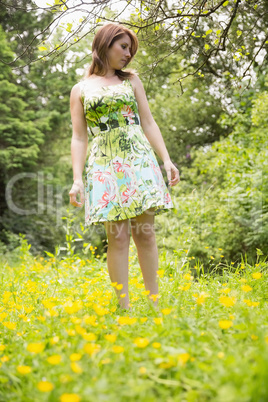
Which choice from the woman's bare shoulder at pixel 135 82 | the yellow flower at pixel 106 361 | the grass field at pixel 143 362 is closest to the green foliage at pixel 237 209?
the woman's bare shoulder at pixel 135 82

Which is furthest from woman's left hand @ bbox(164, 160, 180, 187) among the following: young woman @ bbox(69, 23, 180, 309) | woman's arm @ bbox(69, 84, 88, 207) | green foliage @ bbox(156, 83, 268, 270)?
green foliage @ bbox(156, 83, 268, 270)

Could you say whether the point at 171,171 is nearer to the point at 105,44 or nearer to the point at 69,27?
the point at 105,44

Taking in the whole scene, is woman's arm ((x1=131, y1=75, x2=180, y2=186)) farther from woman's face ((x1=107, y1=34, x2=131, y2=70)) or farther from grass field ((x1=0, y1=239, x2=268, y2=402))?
grass field ((x1=0, y1=239, x2=268, y2=402))

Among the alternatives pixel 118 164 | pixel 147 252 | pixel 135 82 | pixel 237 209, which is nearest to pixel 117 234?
pixel 147 252

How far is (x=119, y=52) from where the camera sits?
6.67ft

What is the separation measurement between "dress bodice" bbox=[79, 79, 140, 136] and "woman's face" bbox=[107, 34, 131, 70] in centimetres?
13

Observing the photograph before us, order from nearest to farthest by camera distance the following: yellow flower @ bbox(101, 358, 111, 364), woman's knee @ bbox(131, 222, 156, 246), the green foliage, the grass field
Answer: the grass field < yellow flower @ bbox(101, 358, 111, 364) < woman's knee @ bbox(131, 222, 156, 246) < the green foliage

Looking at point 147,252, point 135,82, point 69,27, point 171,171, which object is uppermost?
point 69,27

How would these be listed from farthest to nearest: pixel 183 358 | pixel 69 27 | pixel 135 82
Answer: pixel 69 27, pixel 135 82, pixel 183 358

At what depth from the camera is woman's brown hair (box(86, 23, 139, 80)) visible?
2.01m

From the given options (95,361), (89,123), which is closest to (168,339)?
(95,361)

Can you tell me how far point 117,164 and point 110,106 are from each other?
0.31 metres

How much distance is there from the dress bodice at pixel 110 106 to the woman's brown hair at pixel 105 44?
0.42 ft

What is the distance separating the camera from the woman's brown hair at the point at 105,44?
201cm
